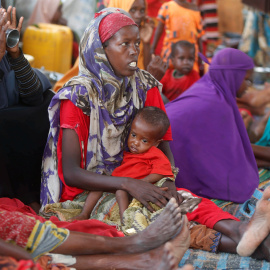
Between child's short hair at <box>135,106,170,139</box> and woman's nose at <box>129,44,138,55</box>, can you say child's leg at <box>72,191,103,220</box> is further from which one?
woman's nose at <box>129,44,138,55</box>

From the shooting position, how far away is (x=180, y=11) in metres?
6.62

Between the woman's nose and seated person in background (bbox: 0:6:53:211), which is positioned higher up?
the woman's nose

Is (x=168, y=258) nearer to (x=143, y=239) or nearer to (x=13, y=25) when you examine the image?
(x=143, y=239)

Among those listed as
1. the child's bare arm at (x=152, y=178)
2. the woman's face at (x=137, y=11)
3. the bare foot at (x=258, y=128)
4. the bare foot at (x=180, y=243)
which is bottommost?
the bare foot at (x=258, y=128)

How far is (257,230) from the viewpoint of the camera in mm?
2699

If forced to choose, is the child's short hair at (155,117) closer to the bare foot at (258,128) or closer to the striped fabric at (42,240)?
the striped fabric at (42,240)

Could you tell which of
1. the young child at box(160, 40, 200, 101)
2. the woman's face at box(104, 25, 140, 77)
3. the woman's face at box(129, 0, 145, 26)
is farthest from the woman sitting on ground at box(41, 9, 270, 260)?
the young child at box(160, 40, 200, 101)

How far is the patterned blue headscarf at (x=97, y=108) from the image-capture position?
3002mm

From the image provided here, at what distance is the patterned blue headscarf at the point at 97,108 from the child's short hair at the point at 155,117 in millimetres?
106

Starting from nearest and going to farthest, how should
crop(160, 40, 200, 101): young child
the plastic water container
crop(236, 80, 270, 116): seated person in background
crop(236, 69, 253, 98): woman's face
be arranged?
crop(236, 69, 253, 98): woman's face → crop(236, 80, 270, 116): seated person in background → crop(160, 40, 200, 101): young child → the plastic water container

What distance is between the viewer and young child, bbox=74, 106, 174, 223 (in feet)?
10.0

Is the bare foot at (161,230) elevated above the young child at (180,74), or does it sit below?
above

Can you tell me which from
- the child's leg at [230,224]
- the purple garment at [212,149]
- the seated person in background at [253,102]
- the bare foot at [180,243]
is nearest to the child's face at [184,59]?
the seated person in background at [253,102]

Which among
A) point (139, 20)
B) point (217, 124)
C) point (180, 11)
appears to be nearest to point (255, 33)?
point (180, 11)
